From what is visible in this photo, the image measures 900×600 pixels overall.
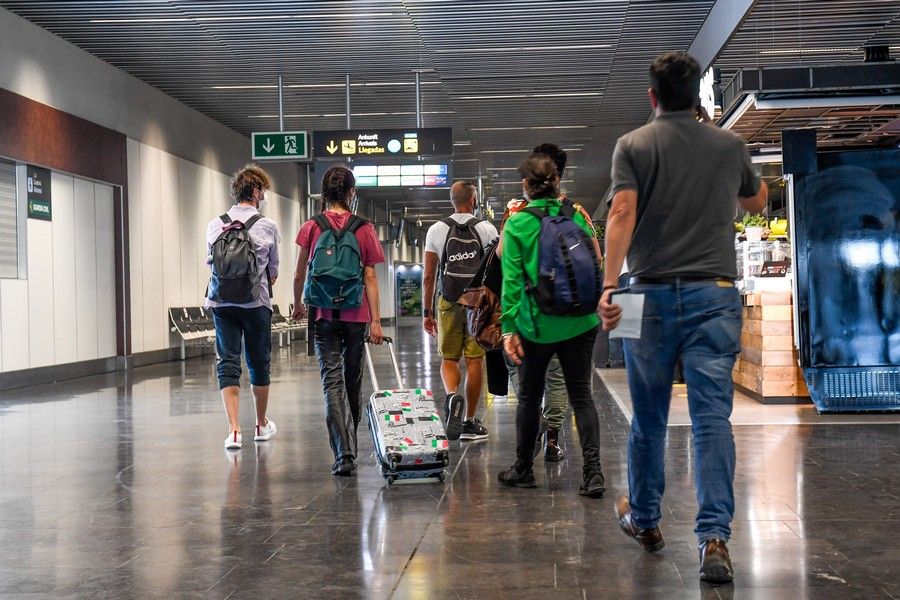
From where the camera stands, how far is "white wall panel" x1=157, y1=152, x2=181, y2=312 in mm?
16684

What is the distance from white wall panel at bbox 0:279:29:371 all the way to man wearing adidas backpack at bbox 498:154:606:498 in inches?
339

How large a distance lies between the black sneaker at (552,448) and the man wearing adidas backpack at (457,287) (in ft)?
2.60

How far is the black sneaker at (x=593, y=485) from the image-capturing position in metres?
4.48

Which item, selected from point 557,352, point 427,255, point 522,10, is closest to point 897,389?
point 427,255

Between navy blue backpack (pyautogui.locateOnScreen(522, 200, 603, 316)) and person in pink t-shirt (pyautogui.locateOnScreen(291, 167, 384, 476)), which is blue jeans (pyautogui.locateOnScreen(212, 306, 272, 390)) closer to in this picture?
person in pink t-shirt (pyautogui.locateOnScreen(291, 167, 384, 476))

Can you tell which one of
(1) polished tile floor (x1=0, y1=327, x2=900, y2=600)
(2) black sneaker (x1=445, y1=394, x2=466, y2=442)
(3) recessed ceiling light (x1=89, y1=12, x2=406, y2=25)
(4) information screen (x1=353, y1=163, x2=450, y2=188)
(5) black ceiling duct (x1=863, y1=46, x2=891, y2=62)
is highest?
(3) recessed ceiling light (x1=89, y1=12, x2=406, y2=25)

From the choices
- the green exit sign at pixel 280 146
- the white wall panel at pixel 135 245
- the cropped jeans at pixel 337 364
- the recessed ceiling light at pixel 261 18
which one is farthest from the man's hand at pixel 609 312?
the white wall panel at pixel 135 245

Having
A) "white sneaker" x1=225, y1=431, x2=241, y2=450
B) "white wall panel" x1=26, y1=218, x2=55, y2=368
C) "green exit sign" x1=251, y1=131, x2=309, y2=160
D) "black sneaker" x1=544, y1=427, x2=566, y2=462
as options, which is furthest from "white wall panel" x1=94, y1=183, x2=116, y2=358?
"black sneaker" x1=544, y1=427, x2=566, y2=462

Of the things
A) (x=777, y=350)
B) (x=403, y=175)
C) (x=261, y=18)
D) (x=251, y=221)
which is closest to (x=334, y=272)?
(x=251, y=221)

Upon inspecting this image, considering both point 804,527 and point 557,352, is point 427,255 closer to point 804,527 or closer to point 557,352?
point 557,352

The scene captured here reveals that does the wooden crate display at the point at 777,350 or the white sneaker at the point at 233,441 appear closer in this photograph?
the white sneaker at the point at 233,441

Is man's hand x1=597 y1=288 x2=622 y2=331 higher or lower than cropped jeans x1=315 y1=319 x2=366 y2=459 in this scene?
higher

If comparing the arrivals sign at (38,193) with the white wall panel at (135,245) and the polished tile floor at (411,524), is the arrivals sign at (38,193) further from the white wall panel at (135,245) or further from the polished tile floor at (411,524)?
the polished tile floor at (411,524)

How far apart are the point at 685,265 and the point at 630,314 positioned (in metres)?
0.21
